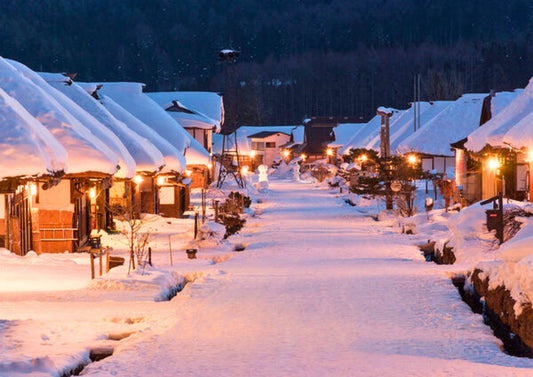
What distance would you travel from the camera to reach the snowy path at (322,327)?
8.34m

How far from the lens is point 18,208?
19297mm

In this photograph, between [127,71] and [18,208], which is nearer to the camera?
[18,208]

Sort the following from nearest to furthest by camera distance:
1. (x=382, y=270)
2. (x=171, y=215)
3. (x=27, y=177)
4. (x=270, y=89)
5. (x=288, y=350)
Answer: (x=288, y=350)
(x=27, y=177)
(x=382, y=270)
(x=171, y=215)
(x=270, y=89)

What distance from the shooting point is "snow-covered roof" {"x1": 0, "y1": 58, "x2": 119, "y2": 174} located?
19.8 meters

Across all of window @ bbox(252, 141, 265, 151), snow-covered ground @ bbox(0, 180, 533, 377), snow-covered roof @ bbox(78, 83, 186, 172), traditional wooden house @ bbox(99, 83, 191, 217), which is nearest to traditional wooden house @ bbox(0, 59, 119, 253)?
snow-covered ground @ bbox(0, 180, 533, 377)

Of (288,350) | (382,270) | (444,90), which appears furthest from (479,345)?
(444,90)

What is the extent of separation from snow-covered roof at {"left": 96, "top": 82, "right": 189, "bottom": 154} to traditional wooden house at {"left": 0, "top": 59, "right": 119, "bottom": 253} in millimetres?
14361

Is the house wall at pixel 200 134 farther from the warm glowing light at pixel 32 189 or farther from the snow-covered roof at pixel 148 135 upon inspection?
the warm glowing light at pixel 32 189

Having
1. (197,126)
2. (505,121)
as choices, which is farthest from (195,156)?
(505,121)

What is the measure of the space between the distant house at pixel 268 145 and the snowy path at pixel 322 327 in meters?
98.1

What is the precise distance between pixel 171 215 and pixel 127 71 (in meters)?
147

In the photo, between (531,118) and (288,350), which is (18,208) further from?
(531,118)

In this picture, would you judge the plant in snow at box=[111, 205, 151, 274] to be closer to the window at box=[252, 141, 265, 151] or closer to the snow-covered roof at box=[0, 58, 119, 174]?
the snow-covered roof at box=[0, 58, 119, 174]

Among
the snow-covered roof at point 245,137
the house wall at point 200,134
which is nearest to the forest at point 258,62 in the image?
the snow-covered roof at point 245,137
